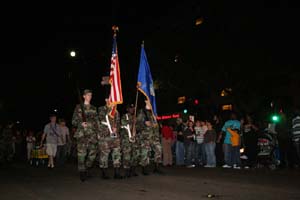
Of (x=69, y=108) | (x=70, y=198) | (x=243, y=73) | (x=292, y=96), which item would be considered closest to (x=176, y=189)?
(x=70, y=198)

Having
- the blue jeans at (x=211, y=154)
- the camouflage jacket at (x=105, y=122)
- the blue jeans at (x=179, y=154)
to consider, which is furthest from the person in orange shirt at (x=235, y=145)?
the camouflage jacket at (x=105, y=122)

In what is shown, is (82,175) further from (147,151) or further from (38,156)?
(38,156)

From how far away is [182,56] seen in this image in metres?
32.1

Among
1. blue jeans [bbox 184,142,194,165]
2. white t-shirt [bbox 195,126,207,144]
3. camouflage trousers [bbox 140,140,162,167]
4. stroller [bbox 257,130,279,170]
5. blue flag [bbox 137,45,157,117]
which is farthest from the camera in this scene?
blue jeans [bbox 184,142,194,165]

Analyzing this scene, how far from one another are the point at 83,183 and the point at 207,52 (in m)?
21.1

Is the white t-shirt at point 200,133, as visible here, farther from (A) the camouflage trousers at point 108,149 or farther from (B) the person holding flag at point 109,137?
(A) the camouflage trousers at point 108,149

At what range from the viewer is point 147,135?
1250cm

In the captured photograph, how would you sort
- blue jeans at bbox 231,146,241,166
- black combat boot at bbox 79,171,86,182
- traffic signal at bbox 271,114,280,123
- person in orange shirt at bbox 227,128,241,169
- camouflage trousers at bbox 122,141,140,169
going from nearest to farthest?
black combat boot at bbox 79,171,86,182 → camouflage trousers at bbox 122,141,140,169 → traffic signal at bbox 271,114,280,123 → person in orange shirt at bbox 227,128,241,169 → blue jeans at bbox 231,146,241,166

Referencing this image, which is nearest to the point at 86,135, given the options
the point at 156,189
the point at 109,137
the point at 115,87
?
the point at 109,137

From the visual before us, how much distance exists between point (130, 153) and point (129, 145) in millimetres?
221

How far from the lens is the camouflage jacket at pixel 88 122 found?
440 inches

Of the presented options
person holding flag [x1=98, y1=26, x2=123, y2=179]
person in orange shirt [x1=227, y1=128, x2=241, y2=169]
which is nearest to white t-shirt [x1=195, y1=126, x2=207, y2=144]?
person in orange shirt [x1=227, y1=128, x2=241, y2=169]

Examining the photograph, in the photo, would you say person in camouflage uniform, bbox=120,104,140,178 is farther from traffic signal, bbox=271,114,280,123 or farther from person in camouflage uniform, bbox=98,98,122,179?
traffic signal, bbox=271,114,280,123

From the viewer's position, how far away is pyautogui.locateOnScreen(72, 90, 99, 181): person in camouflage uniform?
11.1 metres
